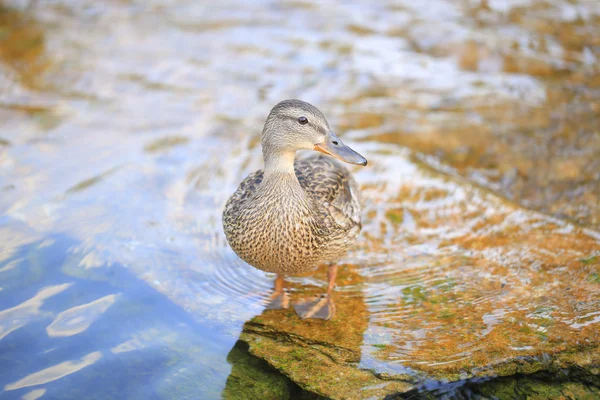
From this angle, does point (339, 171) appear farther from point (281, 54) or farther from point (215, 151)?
point (281, 54)

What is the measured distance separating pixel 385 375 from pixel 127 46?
23.3 ft

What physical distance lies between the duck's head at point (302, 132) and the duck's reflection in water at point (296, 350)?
1137 mm

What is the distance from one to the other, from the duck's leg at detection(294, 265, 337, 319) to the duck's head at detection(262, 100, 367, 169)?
107cm

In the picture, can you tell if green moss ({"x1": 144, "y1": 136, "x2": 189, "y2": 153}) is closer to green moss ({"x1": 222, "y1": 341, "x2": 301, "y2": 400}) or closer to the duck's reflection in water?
the duck's reflection in water

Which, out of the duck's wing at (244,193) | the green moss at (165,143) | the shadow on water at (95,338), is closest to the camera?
the shadow on water at (95,338)

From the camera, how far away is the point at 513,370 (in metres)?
3.75

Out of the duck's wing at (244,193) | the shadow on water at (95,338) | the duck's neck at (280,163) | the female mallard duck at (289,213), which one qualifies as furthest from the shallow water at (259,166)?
the duck's neck at (280,163)

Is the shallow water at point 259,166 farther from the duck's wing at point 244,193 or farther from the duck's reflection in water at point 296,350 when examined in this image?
the duck's wing at point 244,193

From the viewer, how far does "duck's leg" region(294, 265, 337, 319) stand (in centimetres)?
454

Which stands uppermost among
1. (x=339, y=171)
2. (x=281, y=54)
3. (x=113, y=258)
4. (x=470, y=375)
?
(x=281, y=54)

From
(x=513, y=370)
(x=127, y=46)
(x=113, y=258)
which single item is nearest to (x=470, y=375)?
(x=513, y=370)

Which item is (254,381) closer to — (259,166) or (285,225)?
(285,225)

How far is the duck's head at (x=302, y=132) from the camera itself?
171 inches

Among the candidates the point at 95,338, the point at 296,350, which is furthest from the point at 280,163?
the point at 95,338
